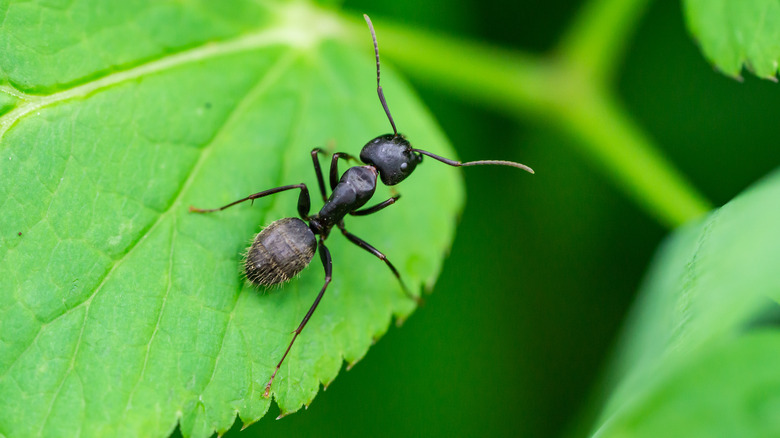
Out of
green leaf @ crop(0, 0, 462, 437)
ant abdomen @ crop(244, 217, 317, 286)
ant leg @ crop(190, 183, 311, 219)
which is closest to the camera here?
green leaf @ crop(0, 0, 462, 437)

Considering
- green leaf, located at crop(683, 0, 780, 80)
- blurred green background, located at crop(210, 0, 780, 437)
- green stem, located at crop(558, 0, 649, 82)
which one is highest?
green leaf, located at crop(683, 0, 780, 80)

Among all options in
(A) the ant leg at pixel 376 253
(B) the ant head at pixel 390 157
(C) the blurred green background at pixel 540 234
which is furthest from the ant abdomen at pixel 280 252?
(C) the blurred green background at pixel 540 234

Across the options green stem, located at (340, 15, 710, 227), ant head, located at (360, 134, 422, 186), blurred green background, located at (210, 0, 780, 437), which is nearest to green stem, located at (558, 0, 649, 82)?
green stem, located at (340, 15, 710, 227)

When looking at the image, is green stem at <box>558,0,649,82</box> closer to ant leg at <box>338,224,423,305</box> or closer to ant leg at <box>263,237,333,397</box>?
ant leg at <box>338,224,423,305</box>

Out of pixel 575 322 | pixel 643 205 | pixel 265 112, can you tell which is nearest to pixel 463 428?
pixel 575 322

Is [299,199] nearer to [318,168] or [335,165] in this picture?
[318,168]

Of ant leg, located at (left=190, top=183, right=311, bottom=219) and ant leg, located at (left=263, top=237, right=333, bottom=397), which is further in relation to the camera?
ant leg, located at (left=190, top=183, right=311, bottom=219)

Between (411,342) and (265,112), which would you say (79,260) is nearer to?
(265,112)
